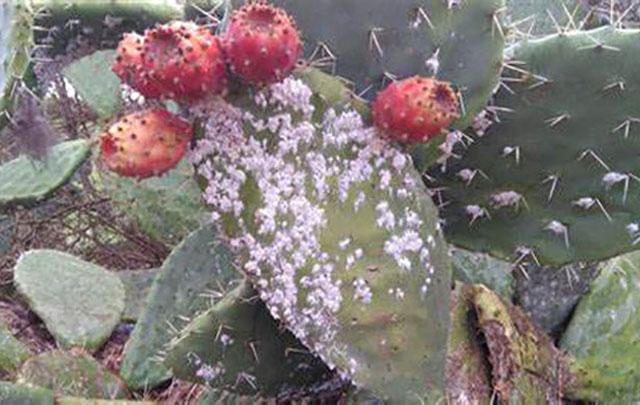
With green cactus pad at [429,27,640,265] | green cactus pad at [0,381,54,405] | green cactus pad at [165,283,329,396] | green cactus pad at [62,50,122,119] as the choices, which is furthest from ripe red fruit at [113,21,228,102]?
green cactus pad at [62,50,122,119]

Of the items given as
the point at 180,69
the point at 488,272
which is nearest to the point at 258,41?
the point at 180,69

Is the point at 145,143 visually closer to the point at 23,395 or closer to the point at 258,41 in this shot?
the point at 258,41

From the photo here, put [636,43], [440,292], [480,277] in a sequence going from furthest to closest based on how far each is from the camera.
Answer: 1. [480,277]
2. [636,43]
3. [440,292]

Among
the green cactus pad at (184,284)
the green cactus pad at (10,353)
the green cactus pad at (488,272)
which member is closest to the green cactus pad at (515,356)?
the green cactus pad at (488,272)

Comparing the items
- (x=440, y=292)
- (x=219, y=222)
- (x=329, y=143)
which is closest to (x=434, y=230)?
(x=440, y=292)

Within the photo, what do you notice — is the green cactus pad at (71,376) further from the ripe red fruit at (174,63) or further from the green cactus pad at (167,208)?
the ripe red fruit at (174,63)

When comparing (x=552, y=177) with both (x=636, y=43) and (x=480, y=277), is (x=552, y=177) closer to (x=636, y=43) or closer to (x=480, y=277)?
(x=636, y=43)
